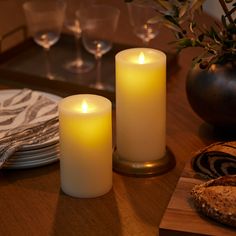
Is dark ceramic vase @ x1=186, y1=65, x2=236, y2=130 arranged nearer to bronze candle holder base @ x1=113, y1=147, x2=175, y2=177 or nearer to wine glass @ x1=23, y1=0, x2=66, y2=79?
bronze candle holder base @ x1=113, y1=147, x2=175, y2=177

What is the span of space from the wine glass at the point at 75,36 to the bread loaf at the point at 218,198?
0.76 metres

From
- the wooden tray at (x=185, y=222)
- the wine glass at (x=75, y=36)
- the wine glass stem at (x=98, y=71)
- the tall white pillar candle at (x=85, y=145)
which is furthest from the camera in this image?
the wine glass at (x=75, y=36)

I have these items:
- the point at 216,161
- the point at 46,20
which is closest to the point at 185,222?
the point at 216,161

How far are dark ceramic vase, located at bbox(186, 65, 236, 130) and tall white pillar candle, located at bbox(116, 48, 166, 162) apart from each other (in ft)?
0.35

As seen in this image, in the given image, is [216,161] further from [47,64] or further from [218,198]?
→ [47,64]

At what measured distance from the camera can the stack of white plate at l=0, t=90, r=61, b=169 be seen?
3.90 ft

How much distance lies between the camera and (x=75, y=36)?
1845mm

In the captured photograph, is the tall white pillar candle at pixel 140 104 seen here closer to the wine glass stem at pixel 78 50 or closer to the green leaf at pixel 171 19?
the green leaf at pixel 171 19

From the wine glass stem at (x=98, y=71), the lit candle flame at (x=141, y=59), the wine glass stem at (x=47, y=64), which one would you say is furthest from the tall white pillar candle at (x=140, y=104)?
the wine glass stem at (x=47, y=64)

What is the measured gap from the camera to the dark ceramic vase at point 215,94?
1223 millimetres

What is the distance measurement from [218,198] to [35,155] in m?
0.37

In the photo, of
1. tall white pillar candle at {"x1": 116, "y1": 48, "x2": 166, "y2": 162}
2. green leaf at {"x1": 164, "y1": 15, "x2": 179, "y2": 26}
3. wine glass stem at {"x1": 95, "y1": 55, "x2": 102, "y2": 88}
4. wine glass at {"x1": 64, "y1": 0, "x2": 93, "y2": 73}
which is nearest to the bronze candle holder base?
tall white pillar candle at {"x1": 116, "y1": 48, "x2": 166, "y2": 162}

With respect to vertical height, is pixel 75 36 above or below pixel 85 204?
below

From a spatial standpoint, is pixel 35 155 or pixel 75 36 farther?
pixel 75 36
